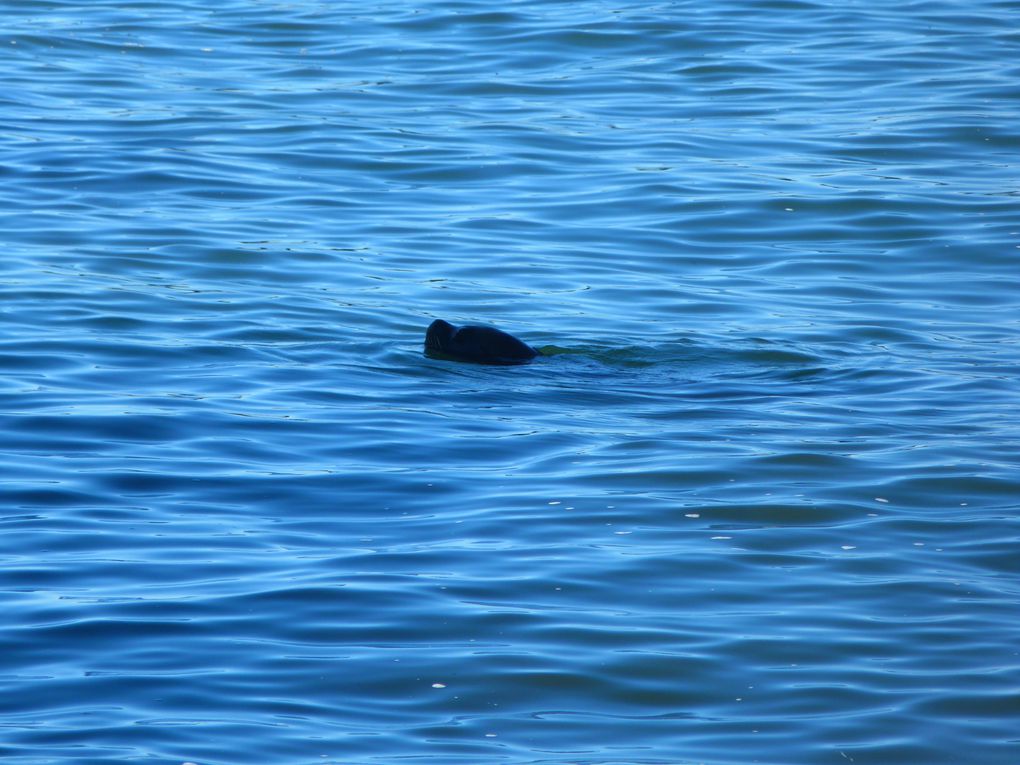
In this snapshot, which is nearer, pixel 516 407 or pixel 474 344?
pixel 516 407

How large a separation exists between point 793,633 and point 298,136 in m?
10.9

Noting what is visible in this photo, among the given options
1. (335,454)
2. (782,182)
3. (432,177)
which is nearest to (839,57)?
(782,182)

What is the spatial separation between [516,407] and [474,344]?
788 mm

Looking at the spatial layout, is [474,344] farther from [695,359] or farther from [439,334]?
[695,359]

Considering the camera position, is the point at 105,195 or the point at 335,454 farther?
the point at 105,195

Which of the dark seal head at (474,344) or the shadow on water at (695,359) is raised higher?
the dark seal head at (474,344)

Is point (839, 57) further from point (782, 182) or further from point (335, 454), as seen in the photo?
point (335, 454)

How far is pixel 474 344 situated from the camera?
379 inches

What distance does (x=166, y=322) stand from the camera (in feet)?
34.7

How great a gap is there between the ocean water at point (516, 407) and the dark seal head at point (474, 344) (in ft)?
0.41

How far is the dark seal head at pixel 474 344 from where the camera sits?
31.6 ft

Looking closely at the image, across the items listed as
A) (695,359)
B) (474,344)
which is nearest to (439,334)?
(474,344)

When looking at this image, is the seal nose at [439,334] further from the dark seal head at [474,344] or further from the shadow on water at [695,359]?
the shadow on water at [695,359]

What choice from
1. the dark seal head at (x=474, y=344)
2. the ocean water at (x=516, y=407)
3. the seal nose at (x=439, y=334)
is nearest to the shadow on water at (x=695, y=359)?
the ocean water at (x=516, y=407)
